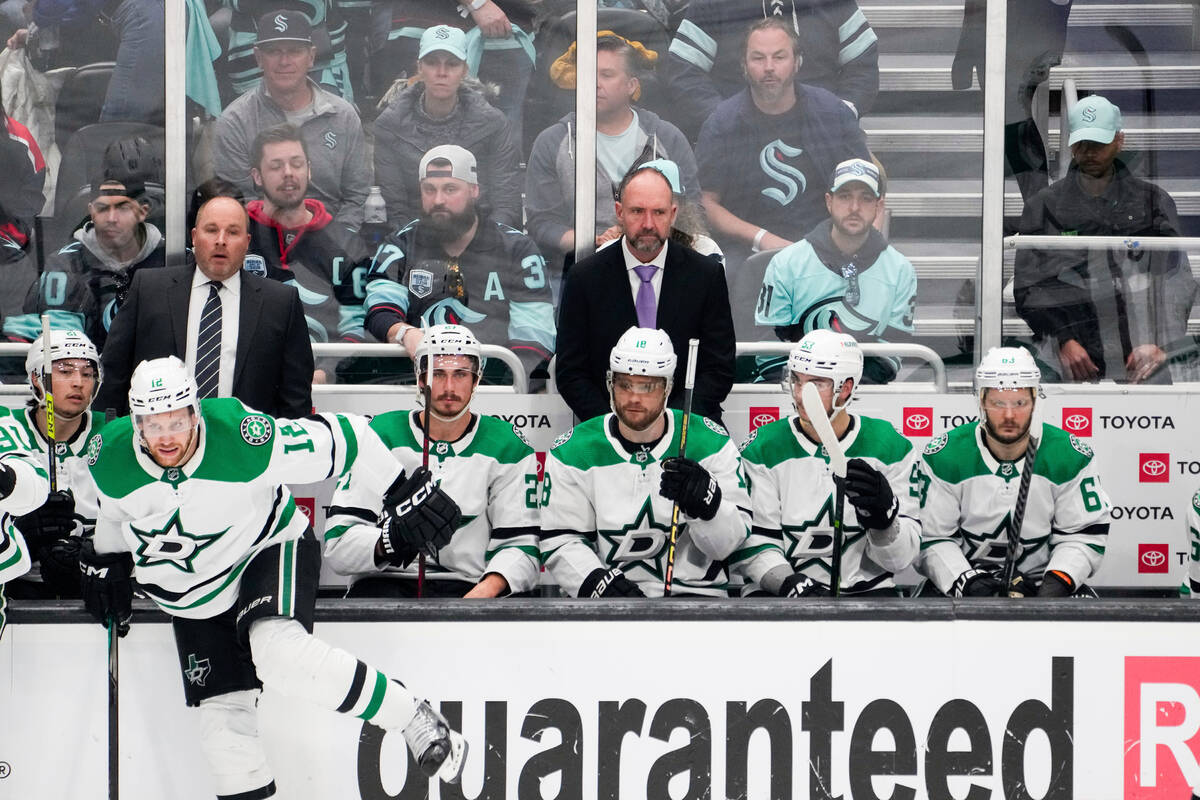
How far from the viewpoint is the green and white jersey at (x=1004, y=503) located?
4621 millimetres

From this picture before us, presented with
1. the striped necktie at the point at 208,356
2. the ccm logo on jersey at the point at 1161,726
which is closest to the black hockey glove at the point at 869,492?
the ccm logo on jersey at the point at 1161,726

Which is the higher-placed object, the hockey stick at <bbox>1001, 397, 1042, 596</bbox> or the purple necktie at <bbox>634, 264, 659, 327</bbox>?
the purple necktie at <bbox>634, 264, 659, 327</bbox>

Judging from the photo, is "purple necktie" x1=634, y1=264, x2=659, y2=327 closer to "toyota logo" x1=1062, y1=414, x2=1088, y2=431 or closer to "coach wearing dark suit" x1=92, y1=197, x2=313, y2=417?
"coach wearing dark suit" x1=92, y1=197, x2=313, y2=417

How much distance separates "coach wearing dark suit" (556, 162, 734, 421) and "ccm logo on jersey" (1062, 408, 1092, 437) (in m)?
1.19

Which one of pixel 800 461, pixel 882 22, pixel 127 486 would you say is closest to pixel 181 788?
pixel 127 486

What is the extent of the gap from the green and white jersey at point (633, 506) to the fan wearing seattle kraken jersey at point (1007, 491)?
0.64m

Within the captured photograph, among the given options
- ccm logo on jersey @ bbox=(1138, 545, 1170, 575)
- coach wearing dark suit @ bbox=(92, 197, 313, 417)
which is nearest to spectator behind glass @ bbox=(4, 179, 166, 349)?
coach wearing dark suit @ bbox=(92, 197, 313, 417)

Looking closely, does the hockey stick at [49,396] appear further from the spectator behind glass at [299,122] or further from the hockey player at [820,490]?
the hockey player at [820,490]

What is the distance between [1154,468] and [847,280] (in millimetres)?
1167

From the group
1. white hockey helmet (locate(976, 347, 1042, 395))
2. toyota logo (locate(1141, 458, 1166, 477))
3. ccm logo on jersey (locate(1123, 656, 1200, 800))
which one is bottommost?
ccm logo on jersey (locate(1123, 656, 1200, 800))

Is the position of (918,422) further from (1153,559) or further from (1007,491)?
(1153,559)

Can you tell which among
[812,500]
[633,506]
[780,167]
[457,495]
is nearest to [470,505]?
[457,495]

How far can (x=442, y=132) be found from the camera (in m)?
5.06

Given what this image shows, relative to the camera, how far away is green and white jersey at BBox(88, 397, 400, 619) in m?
3.75
